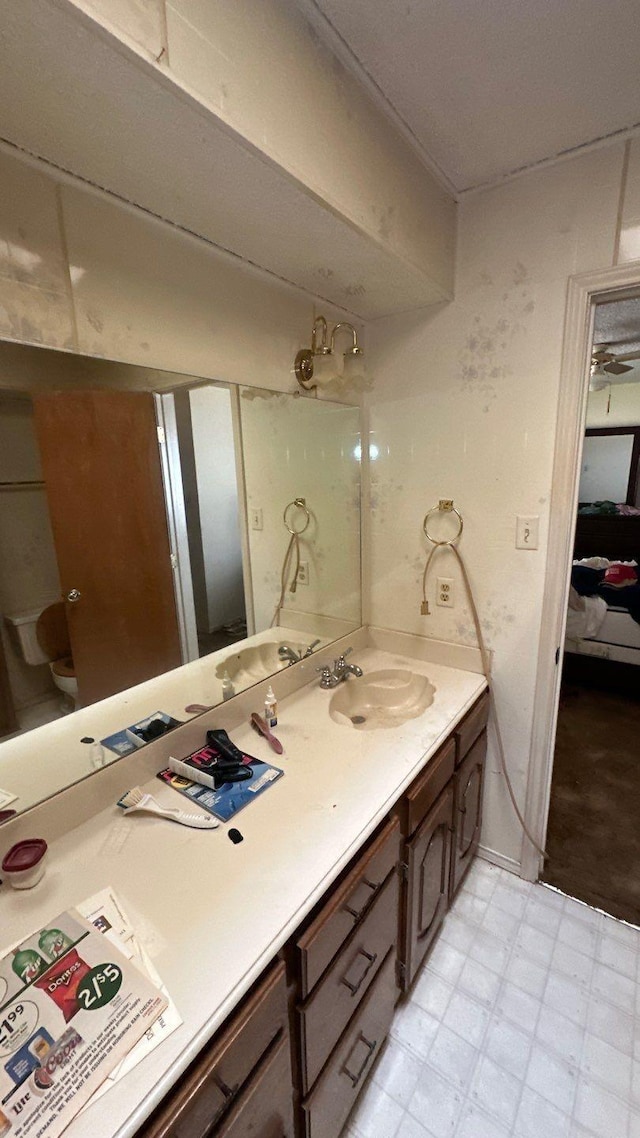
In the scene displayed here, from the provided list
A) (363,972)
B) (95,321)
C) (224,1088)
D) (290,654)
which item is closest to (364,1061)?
(363,972)

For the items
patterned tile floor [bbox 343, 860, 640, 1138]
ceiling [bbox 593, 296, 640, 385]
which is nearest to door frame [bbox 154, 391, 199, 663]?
patterned tile floor [bbox 343, 860, 640, 1138]

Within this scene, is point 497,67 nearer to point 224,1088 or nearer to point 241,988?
point 241,988

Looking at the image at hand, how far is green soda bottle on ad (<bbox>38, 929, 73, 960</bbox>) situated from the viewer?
0.66 meters

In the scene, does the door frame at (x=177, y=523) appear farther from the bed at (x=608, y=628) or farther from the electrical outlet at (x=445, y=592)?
the bed at (x=608, y=628)

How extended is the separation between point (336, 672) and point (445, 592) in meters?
0.50

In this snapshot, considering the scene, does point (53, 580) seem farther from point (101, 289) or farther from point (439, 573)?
point (439, 573)

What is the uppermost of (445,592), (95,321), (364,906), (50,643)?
(95,321)

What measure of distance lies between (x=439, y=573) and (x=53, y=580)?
1253 mm

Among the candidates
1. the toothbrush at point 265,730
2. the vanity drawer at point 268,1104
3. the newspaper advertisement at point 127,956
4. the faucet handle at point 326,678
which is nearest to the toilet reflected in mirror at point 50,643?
the newspaper advertisement at point 127,956

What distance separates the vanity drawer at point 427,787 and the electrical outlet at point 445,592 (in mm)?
522

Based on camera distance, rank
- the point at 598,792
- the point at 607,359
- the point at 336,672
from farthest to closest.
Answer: the point at 607,359 → the point at 598,792 → the point at 336,672

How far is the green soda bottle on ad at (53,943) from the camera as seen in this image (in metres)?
0.66

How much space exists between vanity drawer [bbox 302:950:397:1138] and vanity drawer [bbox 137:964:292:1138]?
29cm

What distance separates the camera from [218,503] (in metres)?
1.30
